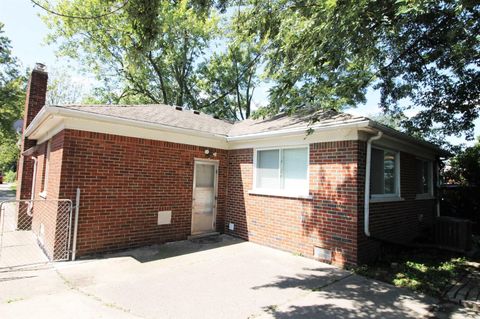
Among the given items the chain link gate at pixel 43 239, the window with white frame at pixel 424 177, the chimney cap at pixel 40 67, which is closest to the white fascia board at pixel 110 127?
the chain link gate at pixel 43 239

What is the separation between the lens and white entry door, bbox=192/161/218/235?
28.4 ft

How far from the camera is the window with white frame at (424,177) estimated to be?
30.1 ft

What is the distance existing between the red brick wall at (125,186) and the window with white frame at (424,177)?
297 inches

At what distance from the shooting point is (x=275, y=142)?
7871 mm

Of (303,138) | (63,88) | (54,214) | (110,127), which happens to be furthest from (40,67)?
(63,88)

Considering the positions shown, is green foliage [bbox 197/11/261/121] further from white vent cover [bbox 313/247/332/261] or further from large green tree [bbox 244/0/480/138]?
white vent cover [bbox 313/247/332/261]

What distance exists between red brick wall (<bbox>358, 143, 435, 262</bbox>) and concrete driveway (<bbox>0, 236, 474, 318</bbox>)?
4.06ft

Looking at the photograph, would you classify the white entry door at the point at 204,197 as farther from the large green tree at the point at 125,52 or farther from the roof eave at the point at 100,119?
the large green tree at the point at 125,52

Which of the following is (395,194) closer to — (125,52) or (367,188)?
(367,188)

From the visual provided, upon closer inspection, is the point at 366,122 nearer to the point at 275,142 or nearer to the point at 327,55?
the point at 327,55

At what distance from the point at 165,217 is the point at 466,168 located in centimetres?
1236

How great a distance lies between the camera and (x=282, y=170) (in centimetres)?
778

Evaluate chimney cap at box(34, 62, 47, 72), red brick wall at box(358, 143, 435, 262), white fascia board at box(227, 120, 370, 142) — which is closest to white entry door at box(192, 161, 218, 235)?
white fascia board at box(227, 120, 370, 142)

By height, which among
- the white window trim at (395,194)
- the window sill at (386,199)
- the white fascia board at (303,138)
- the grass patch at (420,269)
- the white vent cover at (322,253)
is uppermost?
the white fascia board at (303,138)
